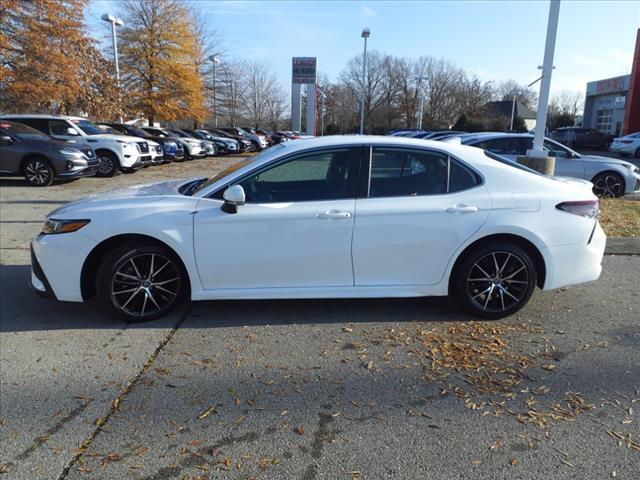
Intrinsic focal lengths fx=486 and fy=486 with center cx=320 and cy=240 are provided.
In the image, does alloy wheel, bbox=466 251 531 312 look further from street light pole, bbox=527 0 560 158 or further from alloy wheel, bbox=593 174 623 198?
alloy wheel, bbox=593 174 623 198

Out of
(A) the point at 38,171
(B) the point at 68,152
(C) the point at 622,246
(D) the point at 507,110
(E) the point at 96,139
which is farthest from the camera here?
(D) the point at 507,110

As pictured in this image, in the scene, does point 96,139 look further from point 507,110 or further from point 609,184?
point 507,110

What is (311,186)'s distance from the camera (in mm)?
4367

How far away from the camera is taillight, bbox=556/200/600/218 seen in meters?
4.20

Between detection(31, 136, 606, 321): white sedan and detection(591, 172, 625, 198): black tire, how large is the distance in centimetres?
780

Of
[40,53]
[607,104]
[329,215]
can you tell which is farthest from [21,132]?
[607,104]

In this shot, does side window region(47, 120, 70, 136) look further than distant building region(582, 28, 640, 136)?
No

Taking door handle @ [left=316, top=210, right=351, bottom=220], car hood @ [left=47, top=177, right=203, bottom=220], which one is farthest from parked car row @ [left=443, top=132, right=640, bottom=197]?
car hood @ [left=47, top=177, right=203, bottom=220]

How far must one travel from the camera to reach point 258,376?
334 centimetres

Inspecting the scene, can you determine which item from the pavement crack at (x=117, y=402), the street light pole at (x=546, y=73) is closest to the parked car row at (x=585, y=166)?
the street light pole at (x=546, y=73)

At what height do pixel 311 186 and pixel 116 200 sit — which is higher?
pixel 311 186

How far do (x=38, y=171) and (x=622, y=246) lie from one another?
12.6 meters

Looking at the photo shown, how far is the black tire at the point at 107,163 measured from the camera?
48.1ft

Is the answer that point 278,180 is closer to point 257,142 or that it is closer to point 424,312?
point 424,312
